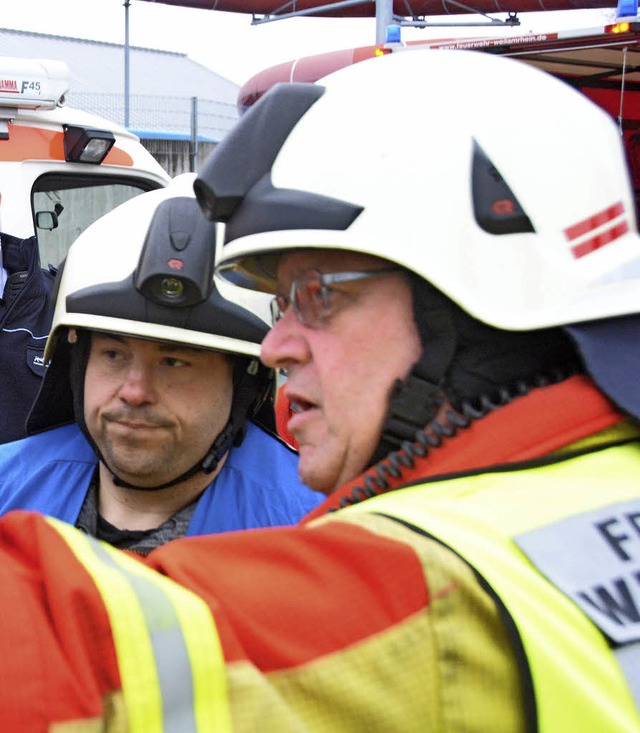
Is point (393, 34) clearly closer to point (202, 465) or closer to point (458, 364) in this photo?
point (202, 465)

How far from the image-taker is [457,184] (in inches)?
58.6

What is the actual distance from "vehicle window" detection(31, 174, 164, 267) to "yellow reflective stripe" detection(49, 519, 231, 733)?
5.06 metres

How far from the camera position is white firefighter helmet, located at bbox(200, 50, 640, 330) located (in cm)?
148

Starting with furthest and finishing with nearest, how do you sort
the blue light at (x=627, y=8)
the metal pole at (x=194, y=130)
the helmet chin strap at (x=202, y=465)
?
the metal pole at (x=194, y=130)
the blue light at (x=627, y=8)
the helmet chin strap at (x=202, y=465)

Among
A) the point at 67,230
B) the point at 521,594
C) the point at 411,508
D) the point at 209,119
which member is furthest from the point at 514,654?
the point at 209,119

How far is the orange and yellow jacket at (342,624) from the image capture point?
0.96m

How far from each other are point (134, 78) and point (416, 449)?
1235 inches

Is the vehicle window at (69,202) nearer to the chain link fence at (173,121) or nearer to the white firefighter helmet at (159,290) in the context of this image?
the white firefighter helmet at (159,290)

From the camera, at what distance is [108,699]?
3.15 feet

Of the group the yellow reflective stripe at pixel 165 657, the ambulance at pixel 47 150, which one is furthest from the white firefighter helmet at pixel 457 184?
the ambulance at pixel 47 150

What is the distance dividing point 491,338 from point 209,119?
14.7 m

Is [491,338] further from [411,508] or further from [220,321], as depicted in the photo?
[220,321]

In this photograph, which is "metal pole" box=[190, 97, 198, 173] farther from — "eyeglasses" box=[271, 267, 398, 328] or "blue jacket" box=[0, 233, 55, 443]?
"eyeglasses" box=[271, 267, 398, 328]

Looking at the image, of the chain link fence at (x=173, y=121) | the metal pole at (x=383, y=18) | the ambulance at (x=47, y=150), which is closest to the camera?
the ambulance at (x=47, y=150)
